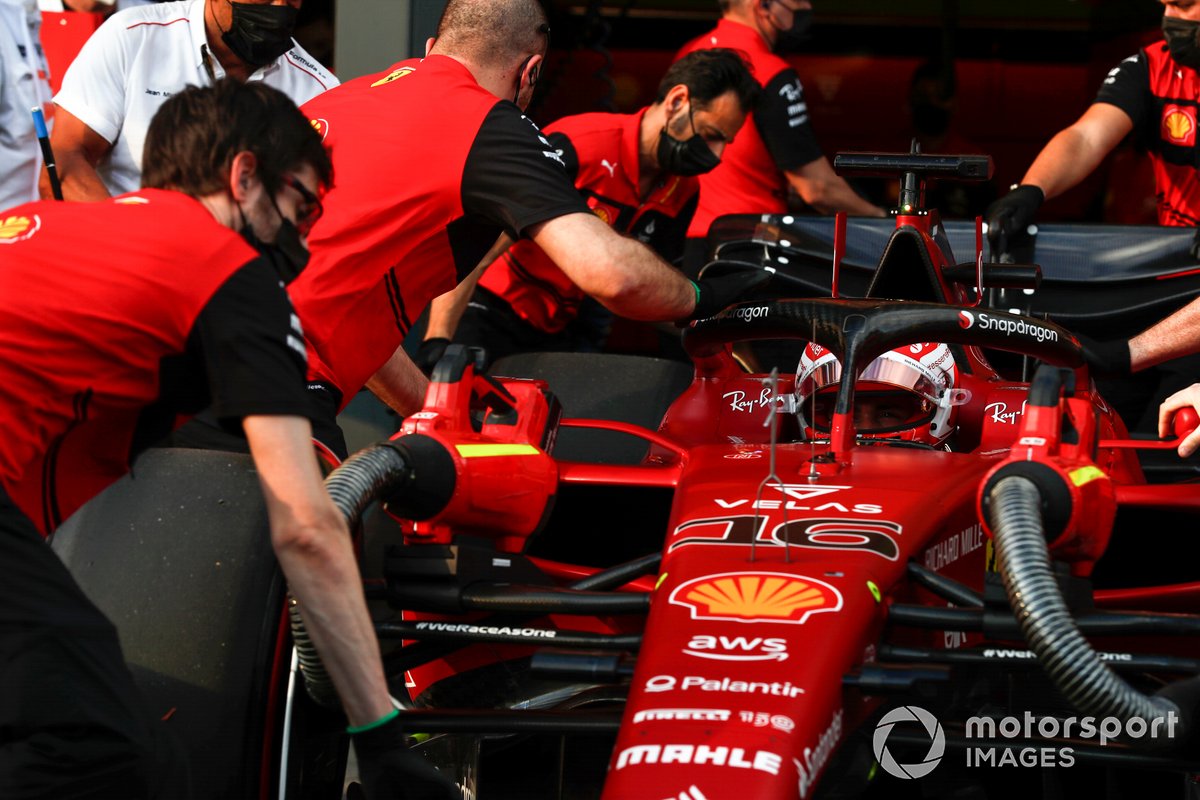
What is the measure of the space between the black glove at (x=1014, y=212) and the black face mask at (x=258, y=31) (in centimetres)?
230

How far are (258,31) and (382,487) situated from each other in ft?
7.33

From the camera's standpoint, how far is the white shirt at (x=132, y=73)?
4.72m

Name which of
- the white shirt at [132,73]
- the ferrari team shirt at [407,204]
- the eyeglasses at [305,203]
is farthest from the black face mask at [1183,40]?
the eyeglasses at [305,203]

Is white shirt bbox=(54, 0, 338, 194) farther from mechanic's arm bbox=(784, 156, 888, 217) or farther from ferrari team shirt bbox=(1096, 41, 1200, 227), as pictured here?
ferrari team shirt bbox=(1096, 41, 1200, 227)

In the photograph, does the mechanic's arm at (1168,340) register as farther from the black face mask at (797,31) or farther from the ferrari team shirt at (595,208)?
the black face mask at (797,31)

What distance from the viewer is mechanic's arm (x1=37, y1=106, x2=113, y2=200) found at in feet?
15.3

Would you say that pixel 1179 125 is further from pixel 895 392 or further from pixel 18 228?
pixel 18 228

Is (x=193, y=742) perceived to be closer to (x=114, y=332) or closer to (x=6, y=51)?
(x=114, y=332)

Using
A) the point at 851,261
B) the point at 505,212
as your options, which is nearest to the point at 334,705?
the point at 505,212

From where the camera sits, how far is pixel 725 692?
256cm

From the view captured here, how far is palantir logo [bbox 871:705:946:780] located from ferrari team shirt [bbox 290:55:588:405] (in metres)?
1.30

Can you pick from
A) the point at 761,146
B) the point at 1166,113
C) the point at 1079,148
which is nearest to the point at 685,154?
the point at 761,146

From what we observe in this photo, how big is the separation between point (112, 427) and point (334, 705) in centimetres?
61

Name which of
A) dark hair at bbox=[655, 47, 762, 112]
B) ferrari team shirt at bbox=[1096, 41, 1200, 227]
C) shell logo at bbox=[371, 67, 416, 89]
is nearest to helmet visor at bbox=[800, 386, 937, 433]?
shell logo at bbox=[371, 67, 416, 89]
